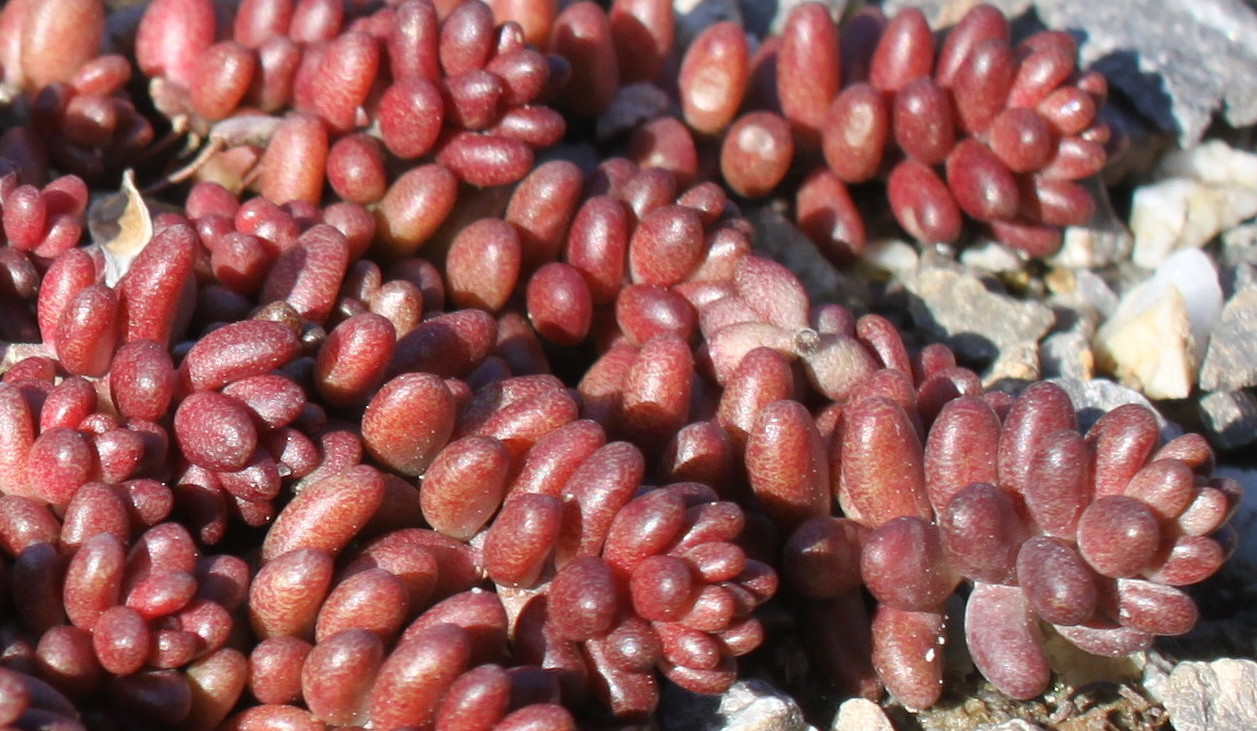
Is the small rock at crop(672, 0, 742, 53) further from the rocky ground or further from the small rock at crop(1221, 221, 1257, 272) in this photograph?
the small rock at crop(1221, 221, 1257, 272)

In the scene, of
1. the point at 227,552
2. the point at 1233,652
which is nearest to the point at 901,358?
the point at 1233,652

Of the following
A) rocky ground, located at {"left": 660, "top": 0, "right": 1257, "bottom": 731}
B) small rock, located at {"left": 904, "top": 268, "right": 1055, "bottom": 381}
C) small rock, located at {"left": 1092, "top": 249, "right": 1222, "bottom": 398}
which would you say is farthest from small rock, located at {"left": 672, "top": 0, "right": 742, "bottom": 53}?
small rock, located at {"left": 1092, "top": 249, "right": 1222, "bottom": 398}

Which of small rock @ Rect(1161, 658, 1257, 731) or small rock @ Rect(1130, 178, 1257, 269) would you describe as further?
small rock @ Rect(1130, 178, 1257, 269)

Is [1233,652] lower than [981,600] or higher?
lower

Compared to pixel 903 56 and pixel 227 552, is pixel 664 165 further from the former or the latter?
pixel 227 552

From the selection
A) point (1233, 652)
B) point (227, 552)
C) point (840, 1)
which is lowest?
point (1233, 652)

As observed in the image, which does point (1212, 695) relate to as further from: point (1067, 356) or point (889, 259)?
point (889, 259)
